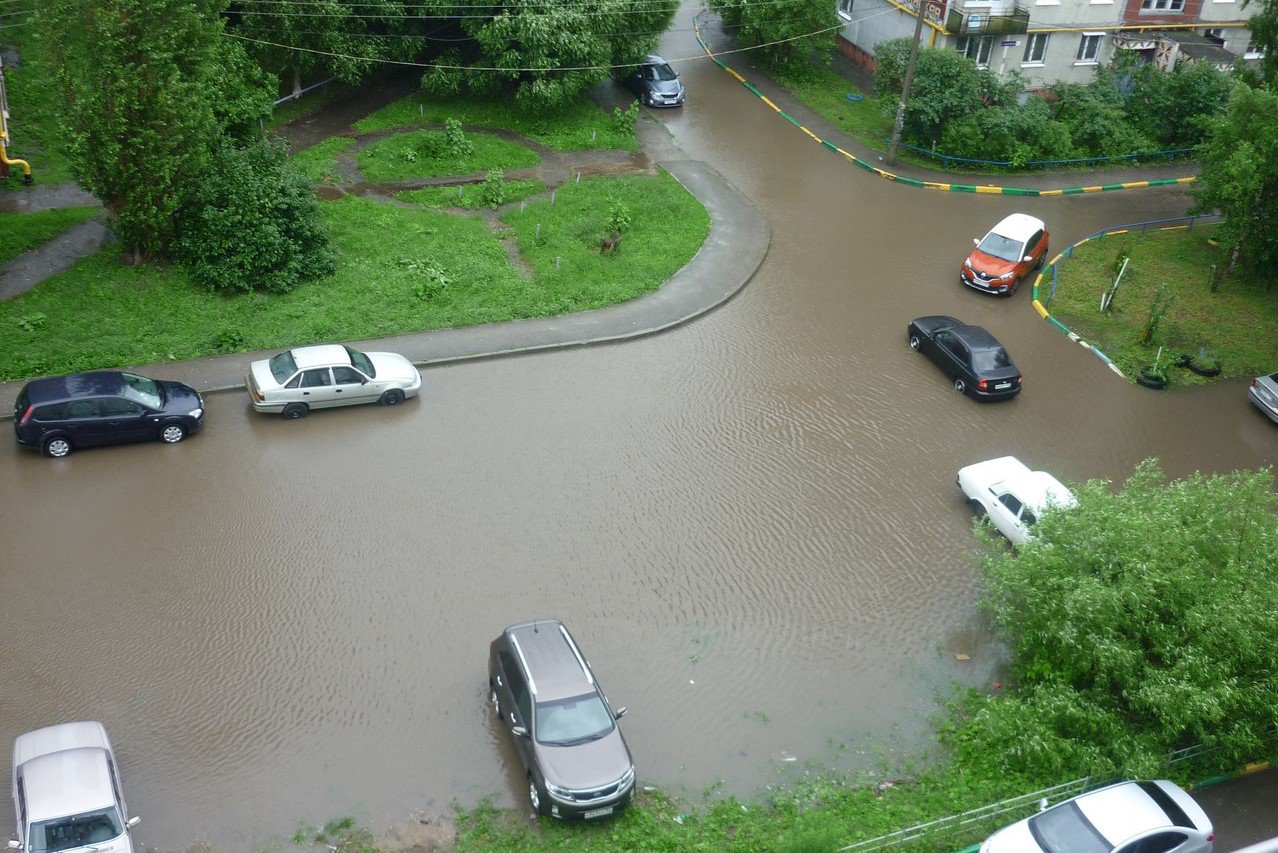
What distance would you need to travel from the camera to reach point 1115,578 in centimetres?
1449

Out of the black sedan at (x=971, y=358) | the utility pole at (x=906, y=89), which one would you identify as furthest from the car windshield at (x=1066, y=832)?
the utility pole at (x=906, y=89)

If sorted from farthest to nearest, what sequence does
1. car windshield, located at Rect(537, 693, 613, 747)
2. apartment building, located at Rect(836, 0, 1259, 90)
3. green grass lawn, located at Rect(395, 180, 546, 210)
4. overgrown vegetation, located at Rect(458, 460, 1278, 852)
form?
apartment building, located at Rect(836, 0, 1259, 90) < green grass lawn, located at Rect(395, 180, 546, 210) < car windshield, located at Rect(537, 693, 613, 747) < overgrown vegetation, located at Rect(458, 460, 1278, 852)

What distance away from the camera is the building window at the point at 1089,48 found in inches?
1479

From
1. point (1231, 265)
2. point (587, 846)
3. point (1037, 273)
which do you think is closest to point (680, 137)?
point (1037, 273)

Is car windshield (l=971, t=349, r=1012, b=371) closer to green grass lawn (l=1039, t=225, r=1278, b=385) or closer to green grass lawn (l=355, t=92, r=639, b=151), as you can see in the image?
green grass lawn (l=1039, t=225, r=1278, b=385)

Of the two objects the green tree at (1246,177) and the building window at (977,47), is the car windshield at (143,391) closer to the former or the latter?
the green tree at (1246,177)

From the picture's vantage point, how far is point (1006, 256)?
27.5m

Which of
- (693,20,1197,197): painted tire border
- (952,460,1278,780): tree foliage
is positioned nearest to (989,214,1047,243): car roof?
(693,20,1197,197): painted tire border

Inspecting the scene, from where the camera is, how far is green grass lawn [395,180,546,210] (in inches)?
1156

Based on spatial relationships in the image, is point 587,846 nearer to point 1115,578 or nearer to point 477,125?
point 1115,578

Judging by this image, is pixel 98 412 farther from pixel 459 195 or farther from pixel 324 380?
pixel 459 195

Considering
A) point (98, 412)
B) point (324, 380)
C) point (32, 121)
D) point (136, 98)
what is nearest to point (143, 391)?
point (98, 412)

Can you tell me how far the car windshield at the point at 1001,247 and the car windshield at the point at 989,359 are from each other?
5.28 meters

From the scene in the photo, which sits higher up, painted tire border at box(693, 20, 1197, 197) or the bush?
the bush
